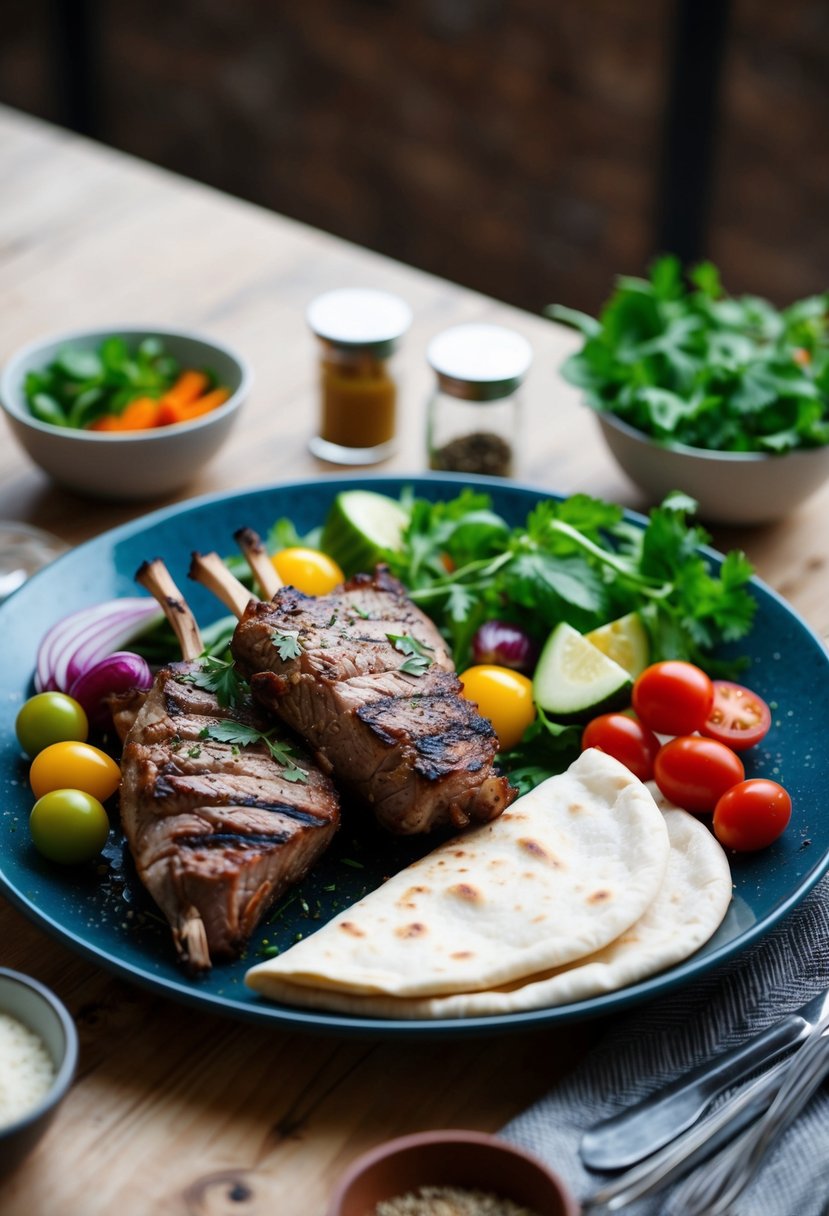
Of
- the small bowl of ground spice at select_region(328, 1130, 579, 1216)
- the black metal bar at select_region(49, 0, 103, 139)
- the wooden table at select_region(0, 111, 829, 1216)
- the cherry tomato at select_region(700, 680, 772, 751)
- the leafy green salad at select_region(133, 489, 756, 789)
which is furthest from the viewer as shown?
the black metal bar at select_region(49, 0, 103, 139)

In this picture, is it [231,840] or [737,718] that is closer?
[231,840]

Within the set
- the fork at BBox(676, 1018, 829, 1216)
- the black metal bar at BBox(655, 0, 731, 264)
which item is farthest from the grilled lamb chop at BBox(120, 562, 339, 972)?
the black metal bar at BBox(655, 0, 731, 264)

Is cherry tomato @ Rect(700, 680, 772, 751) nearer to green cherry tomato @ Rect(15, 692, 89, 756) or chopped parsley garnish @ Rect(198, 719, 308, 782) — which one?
chopped parsley garnish @ Rect(198, 719, 308, 782)

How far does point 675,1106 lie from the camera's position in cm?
224

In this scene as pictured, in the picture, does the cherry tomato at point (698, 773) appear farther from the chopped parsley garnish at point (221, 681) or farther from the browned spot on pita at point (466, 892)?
the chopped parsley garnish at point (221, 681)

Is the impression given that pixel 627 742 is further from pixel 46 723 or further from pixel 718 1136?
pixel 46 723

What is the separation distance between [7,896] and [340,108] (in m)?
7.55

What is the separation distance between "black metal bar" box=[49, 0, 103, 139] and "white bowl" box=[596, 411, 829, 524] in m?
7.13

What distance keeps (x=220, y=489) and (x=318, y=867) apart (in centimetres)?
189

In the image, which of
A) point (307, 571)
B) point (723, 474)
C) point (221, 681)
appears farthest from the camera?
point (723, 474)

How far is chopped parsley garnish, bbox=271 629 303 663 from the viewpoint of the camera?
298 cm

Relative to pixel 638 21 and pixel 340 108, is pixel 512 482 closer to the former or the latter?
pixel 638 21

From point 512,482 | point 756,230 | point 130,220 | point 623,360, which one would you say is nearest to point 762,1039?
point 512,482

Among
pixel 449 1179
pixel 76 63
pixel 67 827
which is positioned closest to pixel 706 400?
pixel 67 827
